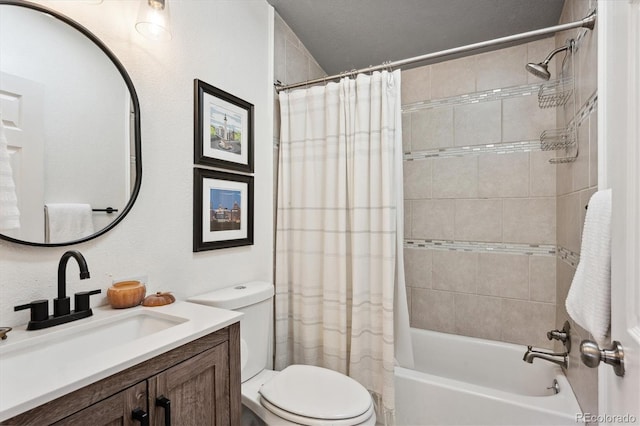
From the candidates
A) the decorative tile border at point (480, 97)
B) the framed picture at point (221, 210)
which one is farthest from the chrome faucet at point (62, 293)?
the decorative tile border at point (480, 97)

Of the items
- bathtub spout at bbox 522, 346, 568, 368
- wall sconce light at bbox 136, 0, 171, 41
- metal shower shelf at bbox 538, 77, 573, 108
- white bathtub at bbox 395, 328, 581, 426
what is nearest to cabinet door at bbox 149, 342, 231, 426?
white bathtub at bbox 395, 328, 581, 426

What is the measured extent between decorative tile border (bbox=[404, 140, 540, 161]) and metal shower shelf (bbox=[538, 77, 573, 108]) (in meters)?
0.24

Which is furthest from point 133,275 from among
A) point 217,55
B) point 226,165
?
point 217,55

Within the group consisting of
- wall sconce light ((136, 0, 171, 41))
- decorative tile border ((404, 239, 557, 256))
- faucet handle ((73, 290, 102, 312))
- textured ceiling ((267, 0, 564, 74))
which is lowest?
faucet handle ((73, 290, 102, 312))

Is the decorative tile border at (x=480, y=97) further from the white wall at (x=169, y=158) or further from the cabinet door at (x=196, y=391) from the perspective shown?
the cabinet door at (x=196, y=391)

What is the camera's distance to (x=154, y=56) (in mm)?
1290

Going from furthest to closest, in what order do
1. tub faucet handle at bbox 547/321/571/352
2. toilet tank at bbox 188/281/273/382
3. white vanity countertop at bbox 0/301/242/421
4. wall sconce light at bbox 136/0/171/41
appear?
tub faucet handle at bbox 547/321/571/352 → toilet tank at bbox 188/281/273/382 → wall sconce light at bbox 136/0/171/41 → white vanity countertop at bbox 0/301/242/421

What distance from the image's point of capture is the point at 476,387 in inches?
61.3

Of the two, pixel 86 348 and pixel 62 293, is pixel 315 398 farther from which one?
pixel 62 293

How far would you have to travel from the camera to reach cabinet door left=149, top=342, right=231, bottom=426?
0.83 m

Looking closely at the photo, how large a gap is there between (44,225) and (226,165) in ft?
2.61

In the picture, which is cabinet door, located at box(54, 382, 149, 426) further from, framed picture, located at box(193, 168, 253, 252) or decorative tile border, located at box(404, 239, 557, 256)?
decorative tile border, located at box(404, 239, 557, 256)

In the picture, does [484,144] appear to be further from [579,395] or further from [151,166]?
[151,166]

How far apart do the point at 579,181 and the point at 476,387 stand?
1094mm
